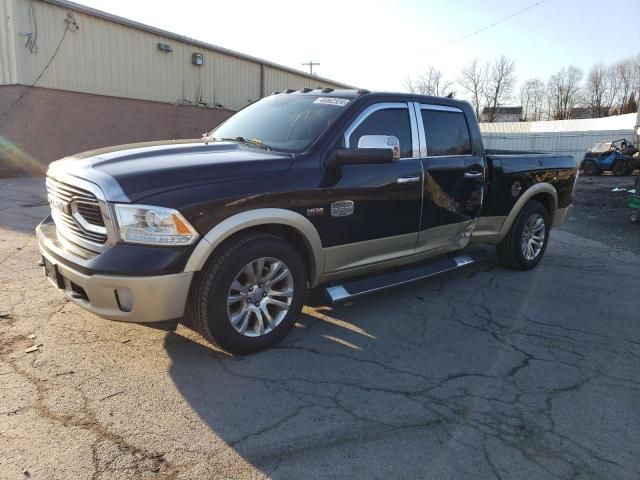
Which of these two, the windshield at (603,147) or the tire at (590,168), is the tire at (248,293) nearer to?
the tire at (590,168)

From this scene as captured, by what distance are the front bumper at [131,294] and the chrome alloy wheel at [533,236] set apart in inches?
179

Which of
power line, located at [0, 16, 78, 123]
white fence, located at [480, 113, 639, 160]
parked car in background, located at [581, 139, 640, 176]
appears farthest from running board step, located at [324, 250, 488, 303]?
white fence, located at [480, 113, 639, 160]

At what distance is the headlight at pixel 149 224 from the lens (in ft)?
10.3

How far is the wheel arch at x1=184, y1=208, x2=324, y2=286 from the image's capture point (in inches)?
129

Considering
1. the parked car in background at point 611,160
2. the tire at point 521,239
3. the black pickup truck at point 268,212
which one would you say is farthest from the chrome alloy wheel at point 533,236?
the parked car in background at point 611,160

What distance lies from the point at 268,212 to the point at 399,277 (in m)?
1.72

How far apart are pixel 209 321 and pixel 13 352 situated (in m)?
1.47

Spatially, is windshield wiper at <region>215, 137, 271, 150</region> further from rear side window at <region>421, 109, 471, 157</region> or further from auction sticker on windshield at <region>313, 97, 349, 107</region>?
rear side window at <region>421, 109, 471, 157</region>

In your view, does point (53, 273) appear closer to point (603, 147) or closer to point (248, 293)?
point (248, 293)

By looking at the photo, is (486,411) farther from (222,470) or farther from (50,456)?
(50,456)

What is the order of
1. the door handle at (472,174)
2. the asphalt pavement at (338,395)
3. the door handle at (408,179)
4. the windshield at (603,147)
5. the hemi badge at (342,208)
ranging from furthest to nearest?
the windshield at (603,147) → the door handle at (472,174) → the door handle at (408,179) → the hemi badge at (342,208) → the asphalt pavement at (338,395)

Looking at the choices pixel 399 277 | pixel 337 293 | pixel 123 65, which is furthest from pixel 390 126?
pixel 123 65

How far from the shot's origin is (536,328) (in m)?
4.55

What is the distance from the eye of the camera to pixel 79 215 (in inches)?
136
